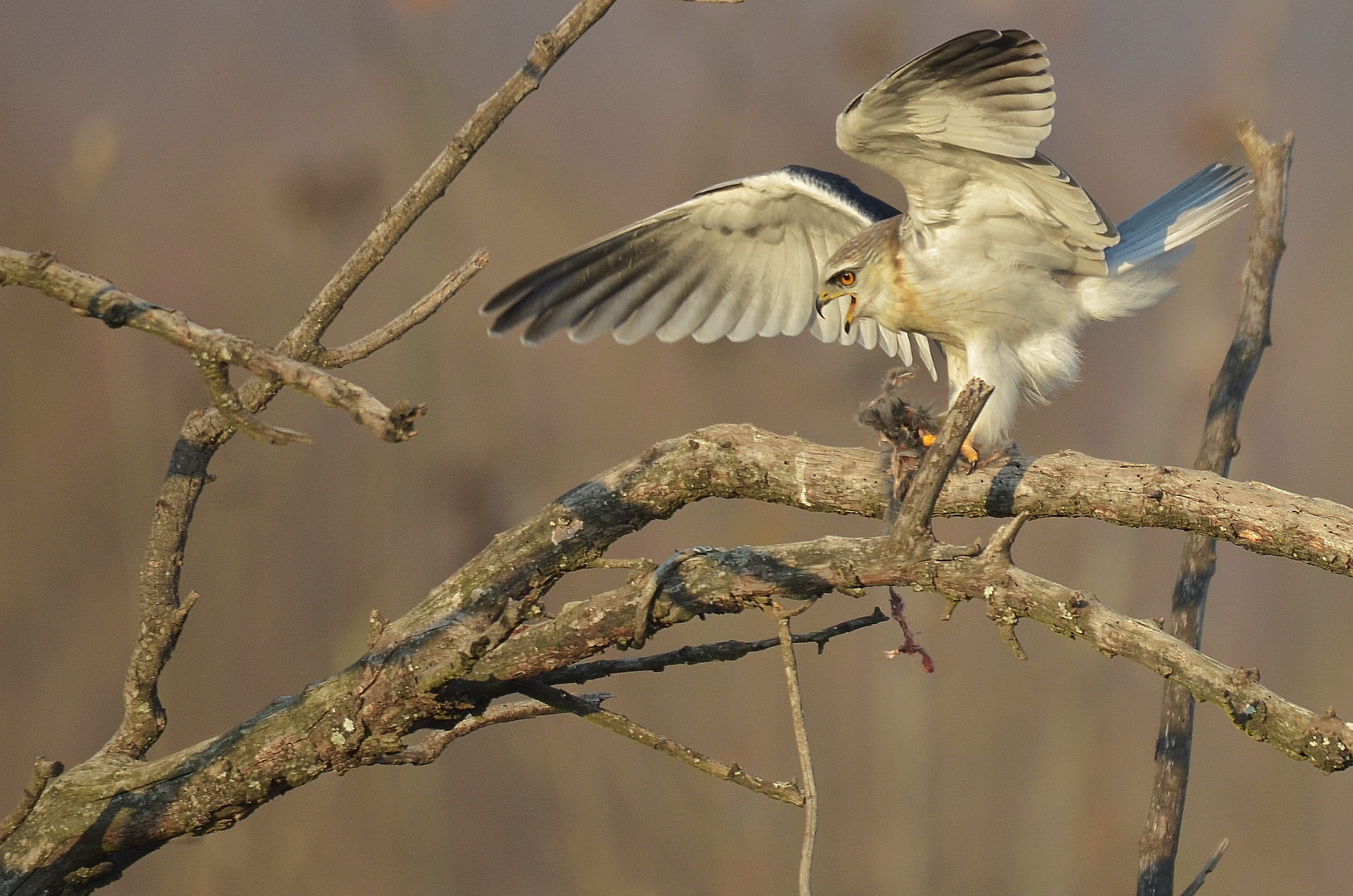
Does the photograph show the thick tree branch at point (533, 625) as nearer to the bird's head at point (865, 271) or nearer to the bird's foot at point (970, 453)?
the bird's foot at point (970, 453)

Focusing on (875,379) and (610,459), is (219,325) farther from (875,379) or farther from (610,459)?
(875,379)

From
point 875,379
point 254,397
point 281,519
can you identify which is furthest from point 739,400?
point 254,397

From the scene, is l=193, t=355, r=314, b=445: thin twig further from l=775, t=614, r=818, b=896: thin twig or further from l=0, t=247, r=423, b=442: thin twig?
l=775, t=614, r=818, b=896: thin twig

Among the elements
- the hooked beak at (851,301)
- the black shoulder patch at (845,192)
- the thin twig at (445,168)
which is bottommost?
the thin twig at (445,168)

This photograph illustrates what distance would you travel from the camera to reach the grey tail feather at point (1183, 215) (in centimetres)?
331

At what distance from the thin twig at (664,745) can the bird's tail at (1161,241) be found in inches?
76.8

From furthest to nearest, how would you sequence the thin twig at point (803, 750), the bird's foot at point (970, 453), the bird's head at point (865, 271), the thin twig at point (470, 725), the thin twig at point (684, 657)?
1. the bird's head at point (865, 271)
2. the bird's foot at point (970, 453)
3. the thin twig at point (470, 725)
4. the thin twig at point (684, 657)
5. the thin twig at point (803, 750)

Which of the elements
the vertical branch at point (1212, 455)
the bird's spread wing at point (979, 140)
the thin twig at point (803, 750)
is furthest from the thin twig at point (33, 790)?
the vertical branch at point (1212, 455)

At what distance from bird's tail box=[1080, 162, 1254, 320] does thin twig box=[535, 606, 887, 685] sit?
1.63 m

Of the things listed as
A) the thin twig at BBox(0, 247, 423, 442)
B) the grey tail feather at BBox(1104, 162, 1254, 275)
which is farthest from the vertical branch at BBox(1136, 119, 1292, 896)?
the thin twig at BBox(0, 247, 423, 442)

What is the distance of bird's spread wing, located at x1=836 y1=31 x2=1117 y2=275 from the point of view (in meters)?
2.65

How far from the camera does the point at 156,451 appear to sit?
6332 millimetres

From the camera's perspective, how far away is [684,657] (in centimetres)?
201

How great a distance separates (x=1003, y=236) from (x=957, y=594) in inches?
67.2
